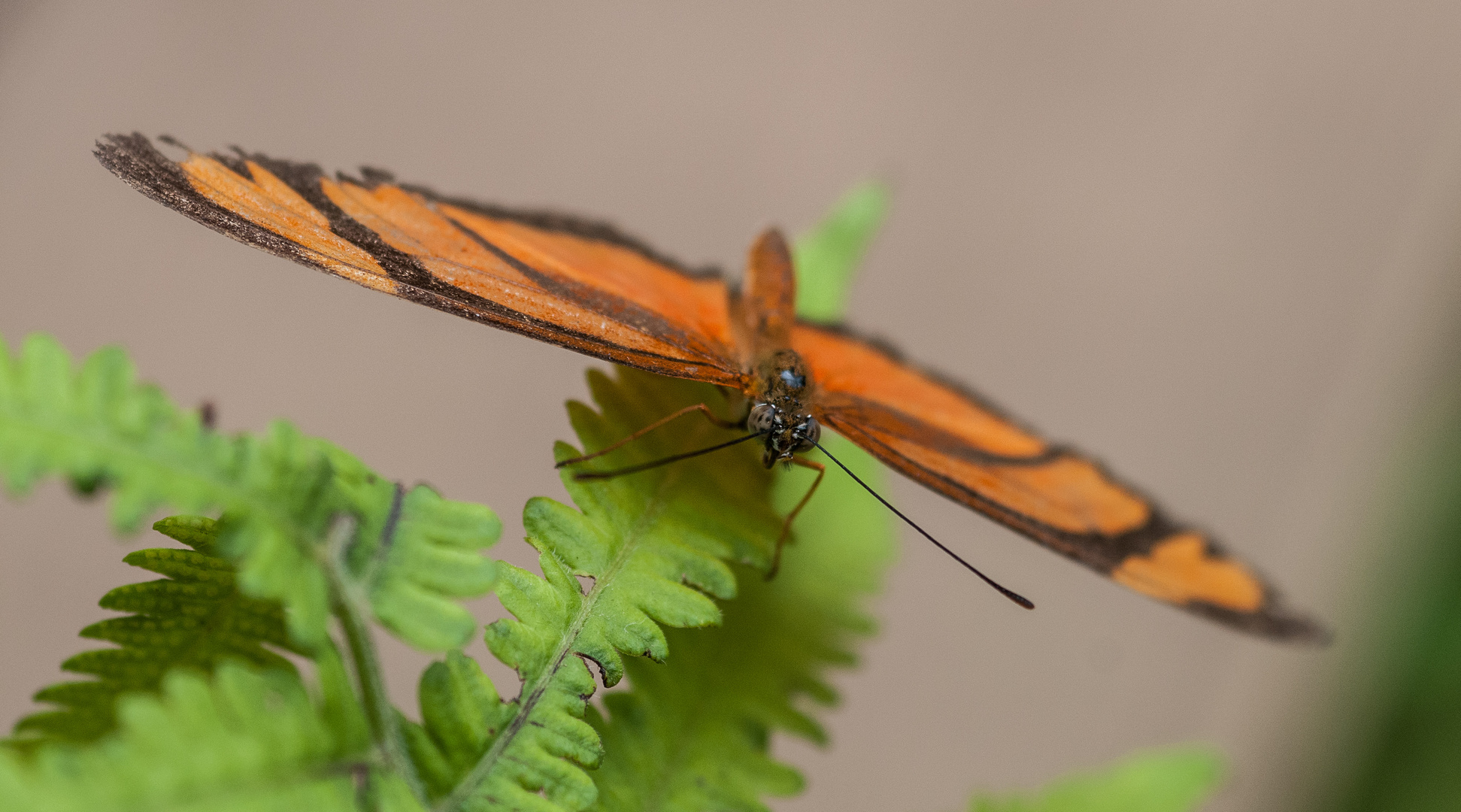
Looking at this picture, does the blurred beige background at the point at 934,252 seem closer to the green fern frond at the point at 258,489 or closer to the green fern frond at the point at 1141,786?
the green fern frond at the point at 1141,786

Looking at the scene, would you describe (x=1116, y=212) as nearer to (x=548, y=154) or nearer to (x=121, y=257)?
(x=548, y=154)

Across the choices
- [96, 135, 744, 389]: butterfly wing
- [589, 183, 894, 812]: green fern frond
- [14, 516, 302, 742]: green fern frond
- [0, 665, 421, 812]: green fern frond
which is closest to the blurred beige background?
[96, 135, 744, 389]: butterfly wing

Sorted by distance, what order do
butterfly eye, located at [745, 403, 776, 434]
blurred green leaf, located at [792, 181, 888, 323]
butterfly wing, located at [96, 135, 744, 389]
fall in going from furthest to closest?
blurred green leaf, located at [792, 181, 888, 323] < butterfly eye, located at [745, 403, 776, 434] < butterfly wing, located at [96, 135, 744, 389]

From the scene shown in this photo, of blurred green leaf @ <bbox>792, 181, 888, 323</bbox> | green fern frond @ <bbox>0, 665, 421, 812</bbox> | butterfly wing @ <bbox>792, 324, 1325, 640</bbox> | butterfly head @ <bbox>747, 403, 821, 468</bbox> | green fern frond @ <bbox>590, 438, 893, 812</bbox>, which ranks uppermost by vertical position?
blurred green leaf @ <bbox>792, 181, 888, 323</bbox>

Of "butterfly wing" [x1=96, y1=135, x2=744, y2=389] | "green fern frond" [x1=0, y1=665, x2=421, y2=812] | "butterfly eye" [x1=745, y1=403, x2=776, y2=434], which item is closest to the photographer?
"green fern frond" [x1=0, y1=665, x2=421, y2=812]

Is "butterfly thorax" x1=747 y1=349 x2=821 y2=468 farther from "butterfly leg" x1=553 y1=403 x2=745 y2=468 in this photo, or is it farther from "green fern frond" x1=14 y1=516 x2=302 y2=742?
"green fern frond" x1=14 y1=516 x2=302 y2=742

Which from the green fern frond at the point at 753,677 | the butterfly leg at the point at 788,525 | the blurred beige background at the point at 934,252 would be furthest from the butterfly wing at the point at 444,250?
the blurred beige background at the point at 934,252
